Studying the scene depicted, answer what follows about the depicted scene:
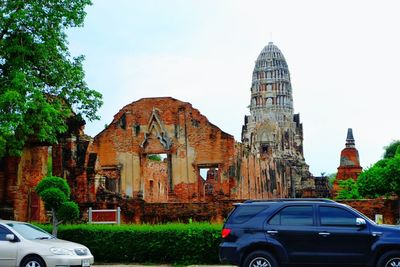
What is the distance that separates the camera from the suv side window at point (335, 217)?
12.8 m

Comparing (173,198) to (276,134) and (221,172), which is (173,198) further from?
(276,134)

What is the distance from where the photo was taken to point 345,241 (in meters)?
12.7

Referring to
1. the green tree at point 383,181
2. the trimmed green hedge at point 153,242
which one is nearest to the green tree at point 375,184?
the green tree at point 383,181

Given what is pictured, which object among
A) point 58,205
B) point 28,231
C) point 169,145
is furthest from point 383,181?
point 28,231

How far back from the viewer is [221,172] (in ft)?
106

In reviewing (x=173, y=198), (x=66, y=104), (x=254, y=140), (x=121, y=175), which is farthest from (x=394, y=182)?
(x=254, y=140)

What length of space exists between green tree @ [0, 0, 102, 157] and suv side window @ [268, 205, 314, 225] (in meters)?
9.45

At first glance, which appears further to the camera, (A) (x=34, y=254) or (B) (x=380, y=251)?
(A) (x=34, y=254)

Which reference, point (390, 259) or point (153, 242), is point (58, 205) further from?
point (390, 259)

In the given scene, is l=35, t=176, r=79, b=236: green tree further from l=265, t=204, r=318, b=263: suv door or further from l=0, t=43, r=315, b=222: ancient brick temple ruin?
l=265, t=204, r=318, b=263: suv door

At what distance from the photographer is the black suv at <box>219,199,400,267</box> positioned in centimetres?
1259

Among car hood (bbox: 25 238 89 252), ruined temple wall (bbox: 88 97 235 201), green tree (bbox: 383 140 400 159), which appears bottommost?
car hood (bbox: 25 238 89 252)

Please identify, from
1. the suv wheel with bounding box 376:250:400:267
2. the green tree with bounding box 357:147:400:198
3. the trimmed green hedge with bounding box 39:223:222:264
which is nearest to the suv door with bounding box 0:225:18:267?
the trimmed green hedge with bounding box 39:223:222:264

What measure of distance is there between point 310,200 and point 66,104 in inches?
479
